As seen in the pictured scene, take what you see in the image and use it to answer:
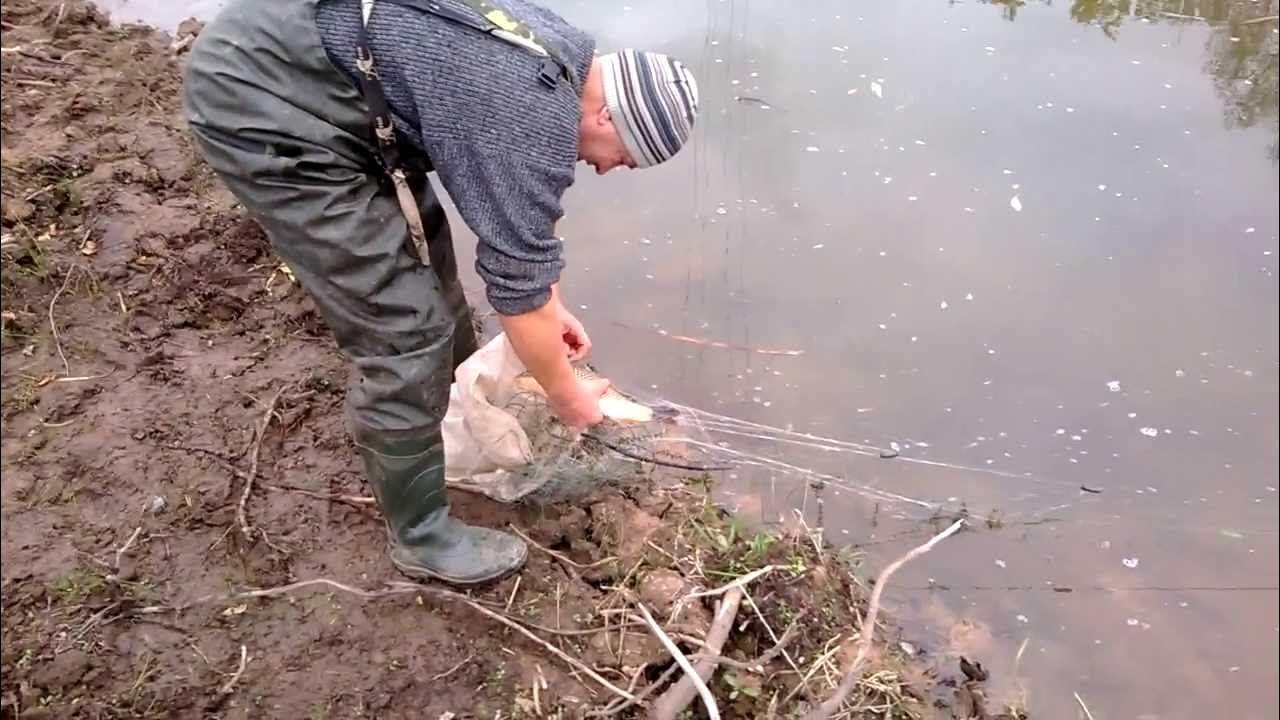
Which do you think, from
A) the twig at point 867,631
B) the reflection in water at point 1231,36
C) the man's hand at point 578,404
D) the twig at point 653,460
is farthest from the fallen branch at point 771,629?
the reflection in water at point 1231,36

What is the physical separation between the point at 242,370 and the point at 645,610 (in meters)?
1.40

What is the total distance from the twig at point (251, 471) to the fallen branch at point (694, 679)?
3.30 ft

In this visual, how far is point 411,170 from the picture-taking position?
2014 mm

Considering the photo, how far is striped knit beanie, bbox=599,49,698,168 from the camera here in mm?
1821

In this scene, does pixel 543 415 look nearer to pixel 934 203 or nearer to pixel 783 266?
pixel 783 266

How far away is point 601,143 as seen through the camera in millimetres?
1897

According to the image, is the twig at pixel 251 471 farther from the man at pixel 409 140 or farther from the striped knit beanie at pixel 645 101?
the striped knit beanie at pixel 645 101

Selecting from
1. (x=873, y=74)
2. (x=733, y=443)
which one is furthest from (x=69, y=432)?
(x=873, y=74)

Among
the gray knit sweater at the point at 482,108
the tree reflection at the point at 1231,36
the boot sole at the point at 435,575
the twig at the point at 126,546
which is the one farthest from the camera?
the tree reflection at the point at 1231,36

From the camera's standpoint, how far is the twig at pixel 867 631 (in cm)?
227

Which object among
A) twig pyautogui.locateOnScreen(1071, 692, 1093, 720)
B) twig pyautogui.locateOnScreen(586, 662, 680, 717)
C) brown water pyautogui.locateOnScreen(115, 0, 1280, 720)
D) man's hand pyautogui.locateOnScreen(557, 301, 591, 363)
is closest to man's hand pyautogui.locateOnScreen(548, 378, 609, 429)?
man's hand pyautogui.locateOnScreen(557, 301, 591, 363)

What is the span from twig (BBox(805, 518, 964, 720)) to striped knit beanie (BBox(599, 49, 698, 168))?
1.33 m

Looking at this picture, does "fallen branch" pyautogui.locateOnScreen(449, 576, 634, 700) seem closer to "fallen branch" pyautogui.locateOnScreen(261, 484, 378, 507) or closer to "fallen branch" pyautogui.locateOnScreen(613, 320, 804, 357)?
"fallen branch" pyautogui.locateOnScreen(261, 484, 378, 507)

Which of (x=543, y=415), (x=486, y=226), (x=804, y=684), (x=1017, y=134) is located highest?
(x=486, y=226)
